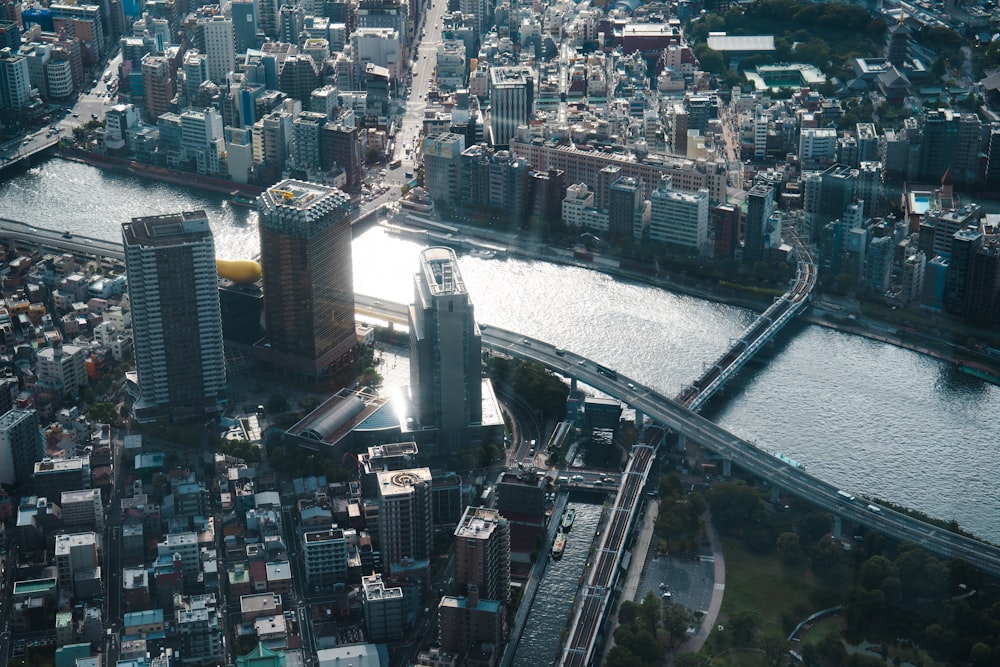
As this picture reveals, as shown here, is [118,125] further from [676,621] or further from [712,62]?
[676,621]

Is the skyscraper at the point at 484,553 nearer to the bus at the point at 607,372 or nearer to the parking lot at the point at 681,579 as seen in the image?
the parking lot at the point at 681,579

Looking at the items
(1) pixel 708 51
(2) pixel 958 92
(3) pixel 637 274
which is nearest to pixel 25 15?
(1) pixel 708 51

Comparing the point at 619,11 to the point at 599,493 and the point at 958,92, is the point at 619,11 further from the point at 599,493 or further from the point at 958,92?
the point at 599,493

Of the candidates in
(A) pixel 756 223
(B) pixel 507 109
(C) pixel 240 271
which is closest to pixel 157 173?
(B) pixel 507 109

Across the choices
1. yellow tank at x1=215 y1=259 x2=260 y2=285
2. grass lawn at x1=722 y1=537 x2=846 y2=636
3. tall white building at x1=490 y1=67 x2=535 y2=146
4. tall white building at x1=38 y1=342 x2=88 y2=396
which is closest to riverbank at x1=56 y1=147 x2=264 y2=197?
tall white building at x1=490 y1=67 x2=535 y2=146

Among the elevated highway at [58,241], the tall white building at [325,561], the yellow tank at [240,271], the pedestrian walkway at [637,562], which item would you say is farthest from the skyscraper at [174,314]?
the pedestrian walkway at [637,562]

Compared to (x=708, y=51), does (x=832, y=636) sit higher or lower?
lower
